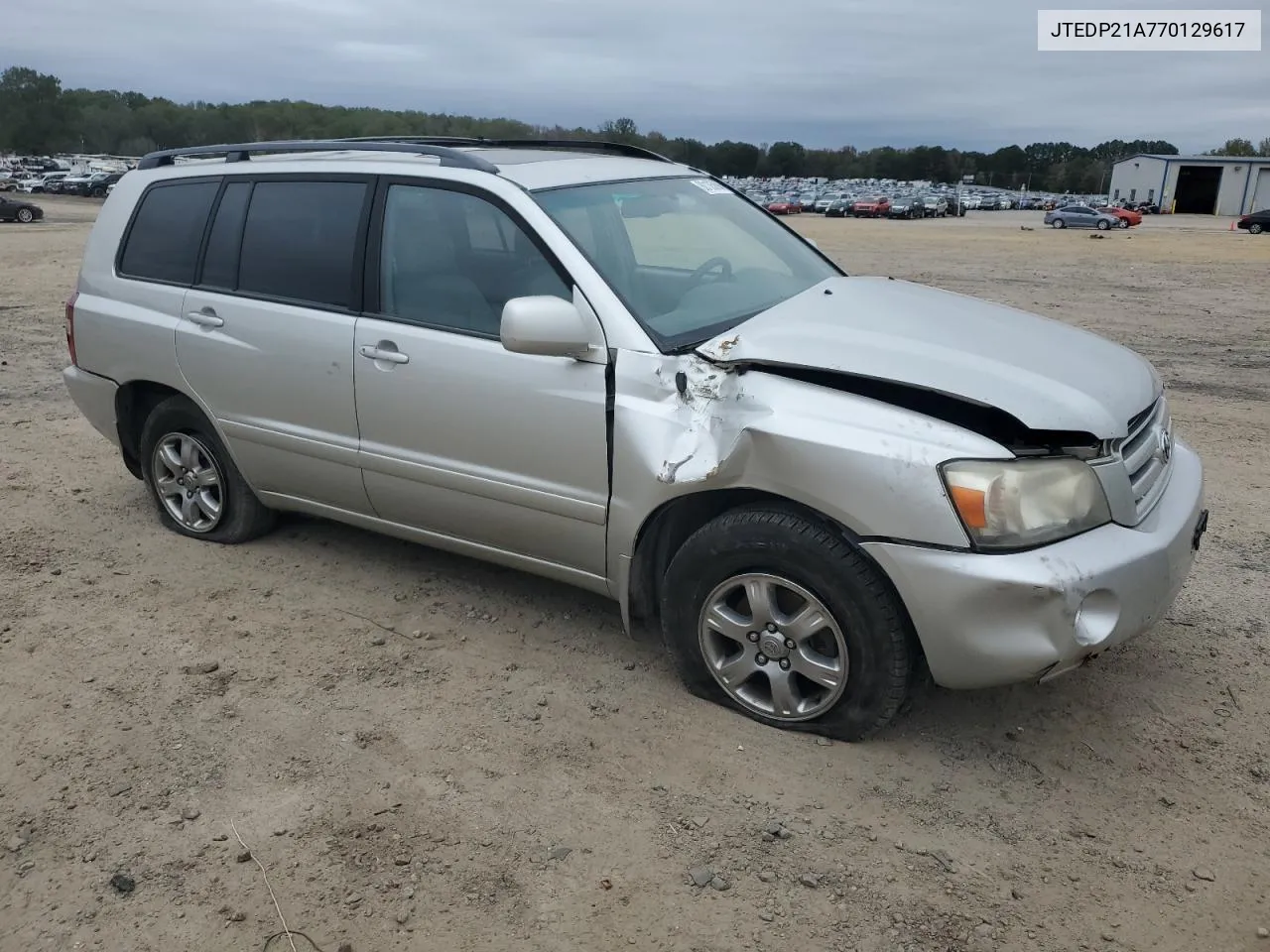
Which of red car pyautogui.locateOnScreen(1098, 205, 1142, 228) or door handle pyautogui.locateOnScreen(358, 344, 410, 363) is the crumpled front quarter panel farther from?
red car pyautogui.locateOnScreen(1098, 205, 1142, 228)

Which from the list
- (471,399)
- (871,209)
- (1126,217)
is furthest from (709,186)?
(871,209)

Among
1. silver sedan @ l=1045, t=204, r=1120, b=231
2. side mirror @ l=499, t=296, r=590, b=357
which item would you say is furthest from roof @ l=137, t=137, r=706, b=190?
silver sedan @ l=1045, t=204, r=1120, b=231

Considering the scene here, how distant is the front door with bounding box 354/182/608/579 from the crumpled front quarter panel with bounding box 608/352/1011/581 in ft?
0.42

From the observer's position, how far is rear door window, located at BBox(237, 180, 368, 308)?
13.5ft

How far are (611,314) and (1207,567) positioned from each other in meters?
3.09

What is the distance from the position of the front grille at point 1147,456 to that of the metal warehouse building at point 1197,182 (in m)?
87.5

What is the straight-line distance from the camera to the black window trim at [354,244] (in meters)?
4.07

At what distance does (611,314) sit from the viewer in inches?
136

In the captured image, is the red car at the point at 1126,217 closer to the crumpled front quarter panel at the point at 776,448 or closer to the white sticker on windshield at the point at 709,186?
the white sticker on windshield at the point at 709,186

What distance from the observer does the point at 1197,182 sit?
8275cm

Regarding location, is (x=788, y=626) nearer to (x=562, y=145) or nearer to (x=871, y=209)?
(x=562, y=145)

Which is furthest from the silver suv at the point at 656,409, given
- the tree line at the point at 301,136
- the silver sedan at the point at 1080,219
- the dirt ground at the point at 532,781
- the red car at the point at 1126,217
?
the tree line at the point at 301,136

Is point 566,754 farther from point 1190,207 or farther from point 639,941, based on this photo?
point 1190,207

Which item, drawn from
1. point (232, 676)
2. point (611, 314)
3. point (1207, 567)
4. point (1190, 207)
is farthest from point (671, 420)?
point (1190, 207)
